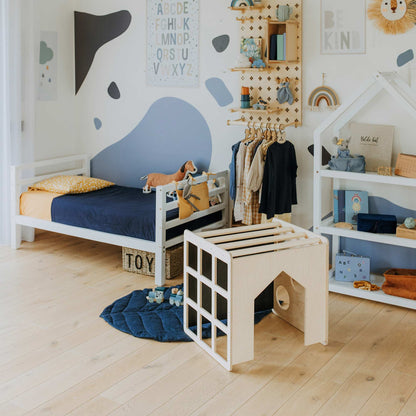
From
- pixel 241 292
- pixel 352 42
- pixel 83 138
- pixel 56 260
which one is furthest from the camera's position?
pixel 83 138

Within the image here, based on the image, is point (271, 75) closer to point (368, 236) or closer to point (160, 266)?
point (368, 236)

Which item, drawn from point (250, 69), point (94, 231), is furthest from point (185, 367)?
point (250, 69)

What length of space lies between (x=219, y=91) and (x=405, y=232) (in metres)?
1.71

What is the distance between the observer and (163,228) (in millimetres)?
3859

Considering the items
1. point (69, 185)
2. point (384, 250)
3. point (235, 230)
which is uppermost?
point (69, 185)

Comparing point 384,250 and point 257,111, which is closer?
point 384,250

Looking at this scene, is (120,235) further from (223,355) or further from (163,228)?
(223,355)

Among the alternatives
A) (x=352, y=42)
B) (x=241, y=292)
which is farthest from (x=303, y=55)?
(x=241, y=292)

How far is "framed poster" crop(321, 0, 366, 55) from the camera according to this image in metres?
3.74

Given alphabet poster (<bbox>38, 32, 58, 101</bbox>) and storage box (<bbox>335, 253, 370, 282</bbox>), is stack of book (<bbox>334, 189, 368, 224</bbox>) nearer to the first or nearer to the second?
storage box (<bbox>335, 253, 370, 282</bbox>)

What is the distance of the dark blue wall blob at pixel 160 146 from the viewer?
180 inches

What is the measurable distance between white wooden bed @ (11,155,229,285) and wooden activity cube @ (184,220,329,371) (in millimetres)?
701

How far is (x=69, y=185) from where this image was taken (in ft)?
14.8

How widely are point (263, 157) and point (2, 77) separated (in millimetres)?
2034
